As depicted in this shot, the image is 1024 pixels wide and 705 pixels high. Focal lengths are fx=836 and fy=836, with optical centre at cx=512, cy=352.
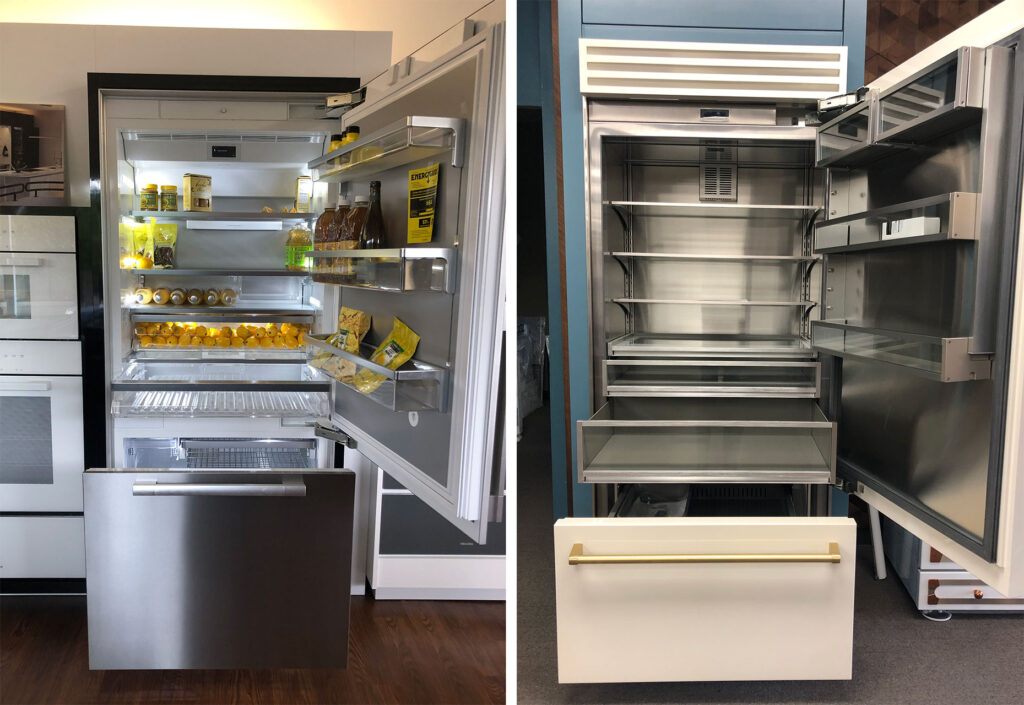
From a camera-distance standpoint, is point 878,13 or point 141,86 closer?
point 141,86

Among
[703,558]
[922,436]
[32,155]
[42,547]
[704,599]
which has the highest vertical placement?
[32,155]

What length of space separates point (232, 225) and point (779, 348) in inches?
67.9

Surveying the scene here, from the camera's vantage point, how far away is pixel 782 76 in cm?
231

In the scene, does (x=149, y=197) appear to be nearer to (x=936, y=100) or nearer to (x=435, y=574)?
(x=435, y=574)

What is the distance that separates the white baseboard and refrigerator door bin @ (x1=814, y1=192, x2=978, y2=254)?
146cm

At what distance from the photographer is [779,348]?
252cm

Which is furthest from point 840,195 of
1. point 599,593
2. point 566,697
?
point 566,697

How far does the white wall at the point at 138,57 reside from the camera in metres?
2.34

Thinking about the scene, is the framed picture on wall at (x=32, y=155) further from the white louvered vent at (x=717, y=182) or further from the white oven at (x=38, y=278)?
the white louvered vent at (x=717, y=182)

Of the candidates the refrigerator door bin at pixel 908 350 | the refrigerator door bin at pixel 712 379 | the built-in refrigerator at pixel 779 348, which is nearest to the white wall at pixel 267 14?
the built-in refrigerator at pixel 779 348

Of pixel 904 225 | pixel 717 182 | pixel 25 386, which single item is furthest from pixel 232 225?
pixel 904 225

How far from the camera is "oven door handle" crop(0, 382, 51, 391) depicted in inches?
98.5

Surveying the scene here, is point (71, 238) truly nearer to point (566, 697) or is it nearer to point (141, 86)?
point (141, 86)

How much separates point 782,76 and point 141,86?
180 cm
